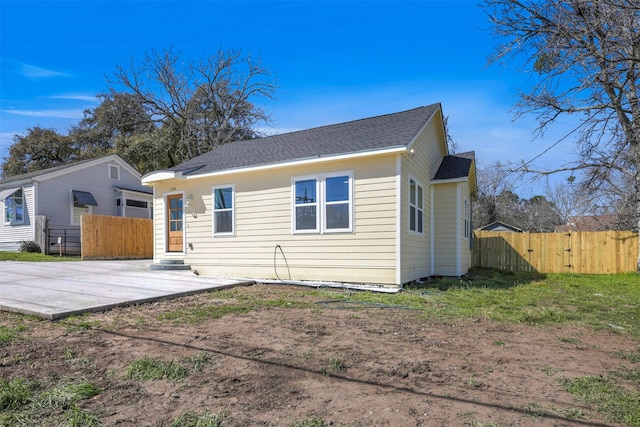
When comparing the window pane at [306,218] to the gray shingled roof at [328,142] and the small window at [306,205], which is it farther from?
the gray shingled roof at [328,142]

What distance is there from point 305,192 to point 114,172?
1641 cm

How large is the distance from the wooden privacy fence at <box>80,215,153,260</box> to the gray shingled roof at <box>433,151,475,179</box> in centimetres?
1298

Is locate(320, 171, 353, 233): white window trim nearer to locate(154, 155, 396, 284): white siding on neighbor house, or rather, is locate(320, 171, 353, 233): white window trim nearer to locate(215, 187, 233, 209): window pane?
locate(154, 155, 396, 284): white siding on neighbor house

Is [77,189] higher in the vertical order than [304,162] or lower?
higher

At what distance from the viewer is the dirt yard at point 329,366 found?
267 centimetres

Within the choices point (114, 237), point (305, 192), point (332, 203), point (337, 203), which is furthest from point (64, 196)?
point (337, 203)

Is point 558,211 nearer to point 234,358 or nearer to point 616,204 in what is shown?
point 616,204

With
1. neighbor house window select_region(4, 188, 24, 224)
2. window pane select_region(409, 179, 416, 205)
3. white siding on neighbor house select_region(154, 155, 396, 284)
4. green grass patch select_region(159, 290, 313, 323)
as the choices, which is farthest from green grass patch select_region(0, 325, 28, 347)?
neighbor house window select_region(4, 188, 24, 224)

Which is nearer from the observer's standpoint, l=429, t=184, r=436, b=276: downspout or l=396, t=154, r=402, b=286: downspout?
l=396, t=154, r=402, b=286: downspout

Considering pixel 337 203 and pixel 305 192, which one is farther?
pixel 305 192

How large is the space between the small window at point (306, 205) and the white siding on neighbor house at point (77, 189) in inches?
586

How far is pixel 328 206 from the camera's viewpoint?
8.88 metres

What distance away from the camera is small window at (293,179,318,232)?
9047mm

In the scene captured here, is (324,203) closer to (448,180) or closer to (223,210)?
(223,210)
